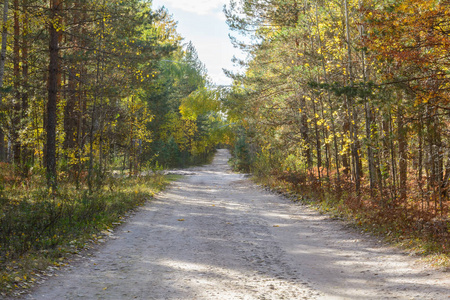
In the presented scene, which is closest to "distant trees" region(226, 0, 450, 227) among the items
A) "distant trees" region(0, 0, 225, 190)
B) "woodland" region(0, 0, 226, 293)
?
"woodland" region(0, 0, 226, 293)

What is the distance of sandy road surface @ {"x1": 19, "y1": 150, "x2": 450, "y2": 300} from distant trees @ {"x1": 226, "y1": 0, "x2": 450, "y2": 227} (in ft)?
8.17

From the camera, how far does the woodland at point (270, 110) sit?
8.62 m

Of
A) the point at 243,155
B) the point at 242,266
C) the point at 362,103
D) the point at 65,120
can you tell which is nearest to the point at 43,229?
the point at 242,266

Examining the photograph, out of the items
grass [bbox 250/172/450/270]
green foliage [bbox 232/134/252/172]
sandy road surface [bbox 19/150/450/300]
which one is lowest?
sandy road surface [bbox 19/150/450/300]

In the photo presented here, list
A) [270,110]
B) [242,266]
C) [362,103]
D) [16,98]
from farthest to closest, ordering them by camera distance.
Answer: [270,110] → [16,98] → [362,103] → [242,266]

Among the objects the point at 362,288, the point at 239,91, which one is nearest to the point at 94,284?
the point at 362,288

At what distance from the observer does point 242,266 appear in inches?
260

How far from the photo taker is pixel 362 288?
548cm

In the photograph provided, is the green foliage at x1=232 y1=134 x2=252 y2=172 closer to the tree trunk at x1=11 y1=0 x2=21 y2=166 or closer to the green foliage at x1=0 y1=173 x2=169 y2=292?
the tree trunk at x1=11 y1=0 x2=21 y2=166

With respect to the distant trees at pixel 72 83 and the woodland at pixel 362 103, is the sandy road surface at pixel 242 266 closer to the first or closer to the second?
the woodland at pixel 362 103

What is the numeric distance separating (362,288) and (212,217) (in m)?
6.78

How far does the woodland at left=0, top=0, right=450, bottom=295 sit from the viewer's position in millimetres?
8625

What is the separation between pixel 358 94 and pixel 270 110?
38.8ft

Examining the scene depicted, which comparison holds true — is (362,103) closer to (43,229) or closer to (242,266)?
(242,266)
